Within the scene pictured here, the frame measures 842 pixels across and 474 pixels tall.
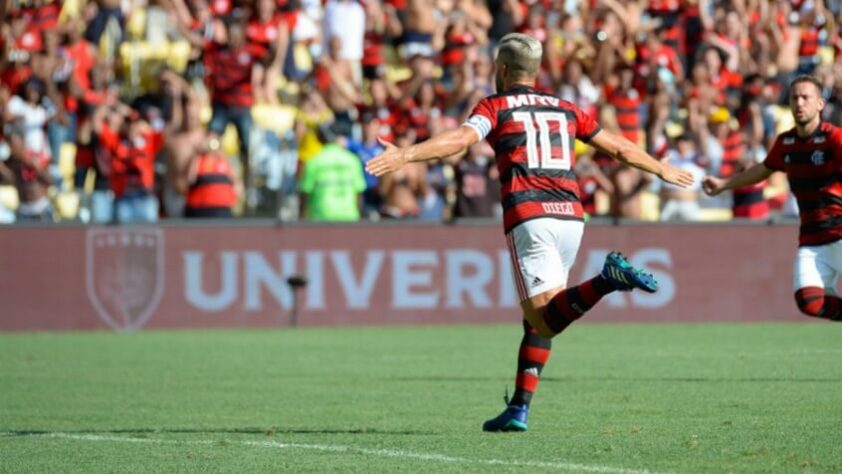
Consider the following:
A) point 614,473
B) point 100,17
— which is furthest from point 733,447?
point 100,17

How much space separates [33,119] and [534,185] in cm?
1364

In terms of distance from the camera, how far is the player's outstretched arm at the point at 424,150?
8508 millimetres

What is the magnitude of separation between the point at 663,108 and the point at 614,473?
16.1 metres

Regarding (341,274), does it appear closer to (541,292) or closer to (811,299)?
(811,299)

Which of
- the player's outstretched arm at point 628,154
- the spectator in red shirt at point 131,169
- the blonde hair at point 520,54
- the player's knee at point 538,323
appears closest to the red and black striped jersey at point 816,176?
the player's outstretched arm at point 628,154

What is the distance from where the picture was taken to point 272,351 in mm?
17438

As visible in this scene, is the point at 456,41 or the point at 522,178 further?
the point at 456,41

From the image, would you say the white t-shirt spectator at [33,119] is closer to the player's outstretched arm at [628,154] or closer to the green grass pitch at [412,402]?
the green grass pitch at [412,402]

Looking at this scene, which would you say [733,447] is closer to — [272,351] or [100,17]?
[272,351]

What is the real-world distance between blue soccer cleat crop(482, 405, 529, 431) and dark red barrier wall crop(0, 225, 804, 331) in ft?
38.2

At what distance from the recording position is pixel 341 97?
22.7 meters

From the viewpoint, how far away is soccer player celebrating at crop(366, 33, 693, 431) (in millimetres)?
9344

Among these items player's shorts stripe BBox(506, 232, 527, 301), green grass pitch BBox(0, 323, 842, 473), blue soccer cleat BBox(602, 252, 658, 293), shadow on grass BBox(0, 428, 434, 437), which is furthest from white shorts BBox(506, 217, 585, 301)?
shadow on grass BBox(0, 428, 434, 437)

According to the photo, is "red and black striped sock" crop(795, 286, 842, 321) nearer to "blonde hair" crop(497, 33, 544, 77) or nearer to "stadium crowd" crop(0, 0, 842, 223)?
"blonde hair" crop(497, 33, 544, 77)
